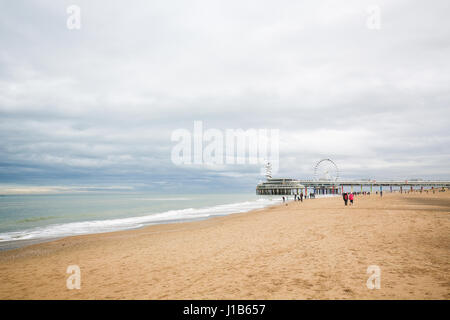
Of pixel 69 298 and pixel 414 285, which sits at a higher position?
pixel 414 285

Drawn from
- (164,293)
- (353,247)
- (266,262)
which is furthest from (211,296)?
(353,247)

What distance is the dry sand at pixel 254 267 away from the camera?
6445 mm

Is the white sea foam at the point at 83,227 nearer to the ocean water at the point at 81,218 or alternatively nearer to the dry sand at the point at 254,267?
the ocean water at the point at 81,218

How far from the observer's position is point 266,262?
29.5ft

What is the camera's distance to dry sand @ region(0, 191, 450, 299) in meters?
6.45

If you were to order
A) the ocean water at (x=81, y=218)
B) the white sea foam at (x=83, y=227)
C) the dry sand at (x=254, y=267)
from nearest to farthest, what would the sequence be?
the dry sand at (x=254, y=267) → the white sea foam at (x=83, y=227) → the ocean water at (x=81, y=218)

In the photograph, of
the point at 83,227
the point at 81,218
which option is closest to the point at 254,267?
the point at 83,227

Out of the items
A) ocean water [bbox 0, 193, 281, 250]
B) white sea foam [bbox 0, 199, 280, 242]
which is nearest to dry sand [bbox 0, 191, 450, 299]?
white sea foam [bbox 0, 199, 280, 242]

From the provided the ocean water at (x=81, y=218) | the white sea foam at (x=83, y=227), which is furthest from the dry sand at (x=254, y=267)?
the ocean water at (x=81, y=218)

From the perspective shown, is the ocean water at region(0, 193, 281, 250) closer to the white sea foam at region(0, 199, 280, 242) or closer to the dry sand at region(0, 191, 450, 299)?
the white sea foam at region(0, 199, 280, 242)

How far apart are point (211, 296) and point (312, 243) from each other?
21.8ft

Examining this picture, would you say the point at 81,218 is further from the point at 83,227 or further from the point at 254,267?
the point at 254,267
